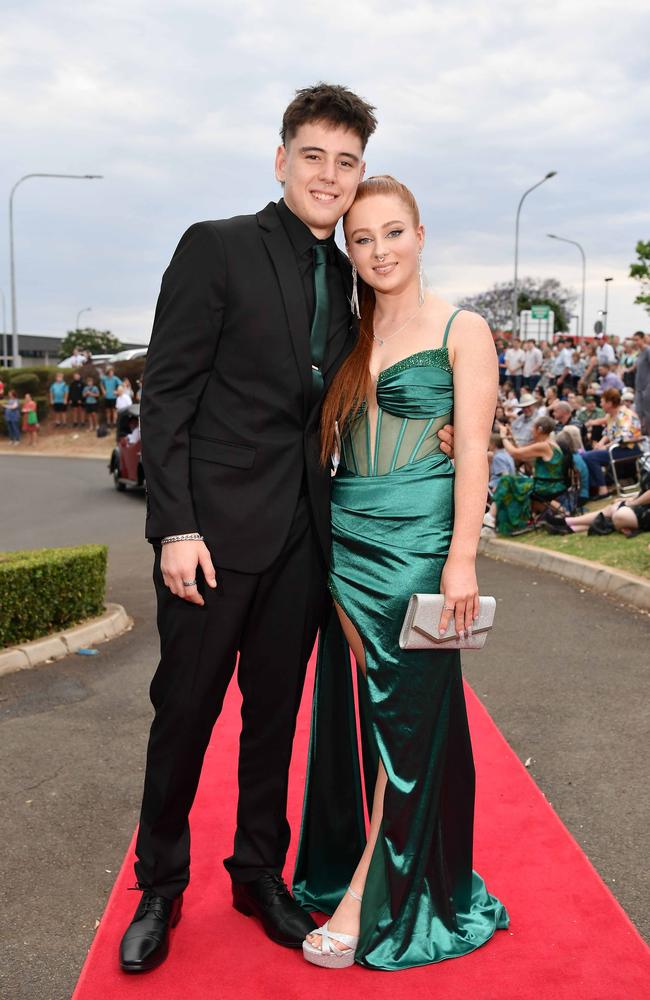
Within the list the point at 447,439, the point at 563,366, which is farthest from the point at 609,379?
the point at 447,439

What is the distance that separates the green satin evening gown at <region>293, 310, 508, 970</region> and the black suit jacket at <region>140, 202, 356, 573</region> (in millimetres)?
198

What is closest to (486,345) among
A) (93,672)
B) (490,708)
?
(490,708)

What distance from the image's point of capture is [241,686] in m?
2.90

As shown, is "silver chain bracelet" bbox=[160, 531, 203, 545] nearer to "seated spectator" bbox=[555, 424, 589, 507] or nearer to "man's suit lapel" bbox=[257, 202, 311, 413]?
"man's suit lapel" bbox=[257, 202, 311, 413]

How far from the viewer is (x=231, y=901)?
10.1ft

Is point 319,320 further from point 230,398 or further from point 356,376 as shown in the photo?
point 230,398

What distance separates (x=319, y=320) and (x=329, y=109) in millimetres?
598

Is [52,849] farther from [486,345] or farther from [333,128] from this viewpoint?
[333,128]

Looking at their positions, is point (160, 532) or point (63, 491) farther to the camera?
point (63, 491)

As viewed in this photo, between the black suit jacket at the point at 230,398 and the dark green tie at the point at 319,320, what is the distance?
0.12 feet

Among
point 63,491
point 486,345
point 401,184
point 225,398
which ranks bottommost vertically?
point 63,491

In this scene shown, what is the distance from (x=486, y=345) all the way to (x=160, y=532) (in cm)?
105

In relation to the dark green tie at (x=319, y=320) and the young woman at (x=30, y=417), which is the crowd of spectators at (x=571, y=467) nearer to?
the dark green tie at (x=319, y=320)

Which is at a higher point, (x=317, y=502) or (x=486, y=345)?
(x=486, y=345)
